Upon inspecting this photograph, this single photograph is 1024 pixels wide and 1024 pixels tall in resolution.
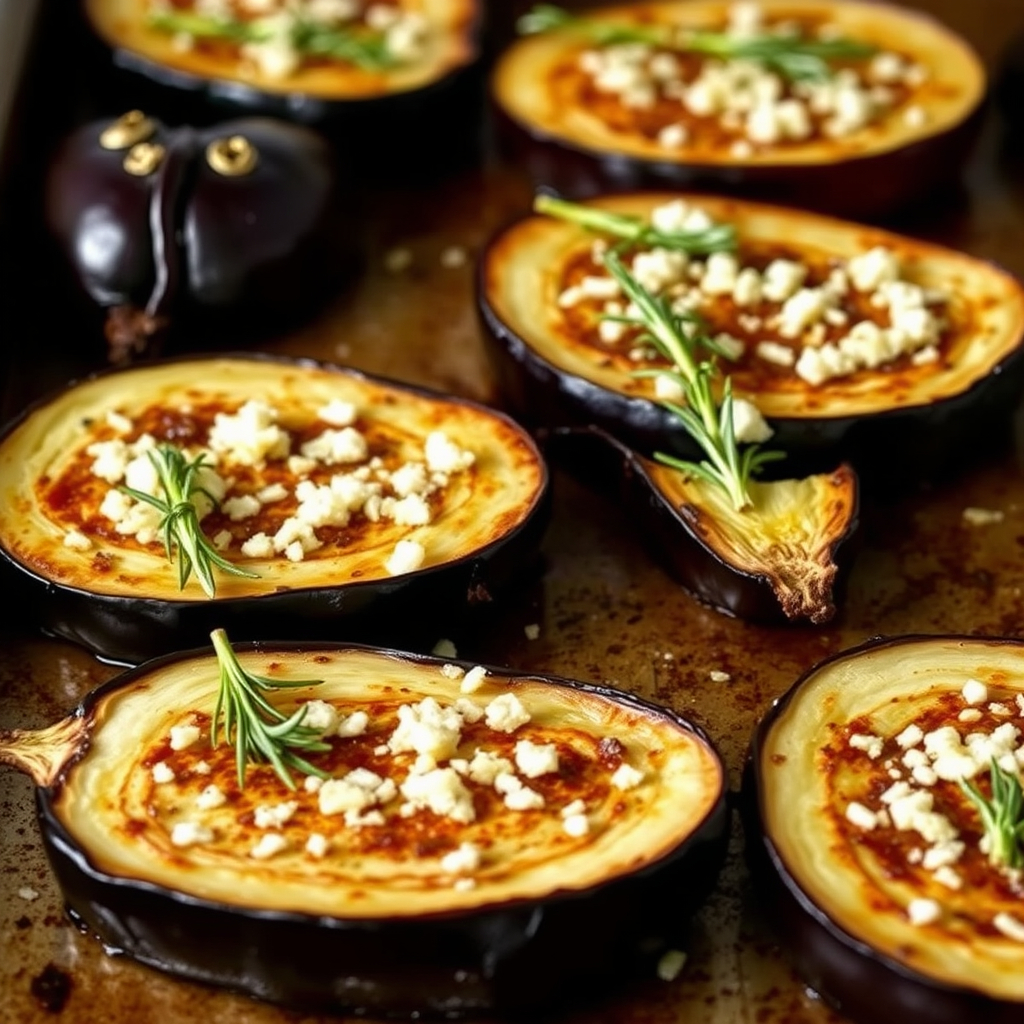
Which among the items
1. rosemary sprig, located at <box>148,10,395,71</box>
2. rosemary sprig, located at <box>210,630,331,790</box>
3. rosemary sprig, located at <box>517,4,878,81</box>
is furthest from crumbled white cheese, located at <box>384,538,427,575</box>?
rosemary sprig, located at <box>517,4,878,81</box>

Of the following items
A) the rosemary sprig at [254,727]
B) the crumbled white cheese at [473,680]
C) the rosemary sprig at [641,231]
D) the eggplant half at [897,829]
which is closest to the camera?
the eggplant half at [897,829]

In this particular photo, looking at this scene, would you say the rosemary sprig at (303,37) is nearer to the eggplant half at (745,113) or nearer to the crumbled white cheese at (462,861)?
the eggplant half at (745,113)

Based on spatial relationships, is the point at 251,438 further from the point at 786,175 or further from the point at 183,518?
the point at 786,175

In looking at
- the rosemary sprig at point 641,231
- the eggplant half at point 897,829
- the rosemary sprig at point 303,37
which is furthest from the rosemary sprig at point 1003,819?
the rosemary sprig at point 303,37

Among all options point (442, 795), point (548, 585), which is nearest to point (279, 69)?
point (548, 585)

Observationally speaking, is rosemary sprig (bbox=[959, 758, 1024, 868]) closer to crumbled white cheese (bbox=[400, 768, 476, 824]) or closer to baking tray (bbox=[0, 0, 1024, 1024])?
baking tray (bbox=[0, 0, 1024, 1024])

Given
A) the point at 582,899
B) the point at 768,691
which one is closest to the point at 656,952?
the point at 582,899
